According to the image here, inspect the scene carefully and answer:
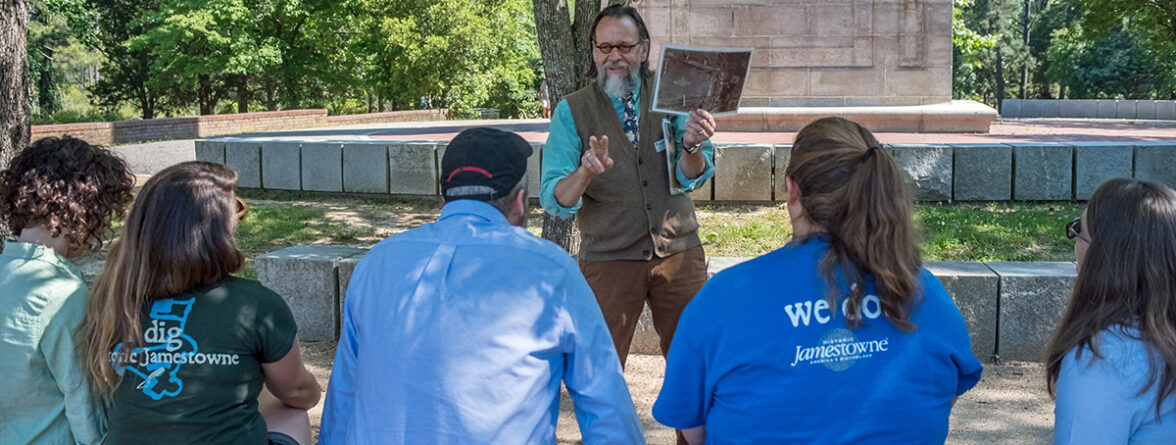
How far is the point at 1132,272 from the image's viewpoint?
2.34m

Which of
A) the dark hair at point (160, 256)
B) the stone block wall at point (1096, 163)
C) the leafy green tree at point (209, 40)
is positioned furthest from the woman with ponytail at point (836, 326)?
the leafy green tree at point (209, 40)

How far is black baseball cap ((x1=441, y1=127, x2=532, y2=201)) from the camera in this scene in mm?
2338

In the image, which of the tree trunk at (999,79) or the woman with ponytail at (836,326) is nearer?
the woman with ponytail at (836,326)

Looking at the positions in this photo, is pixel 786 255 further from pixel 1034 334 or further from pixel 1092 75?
pixel 1092 75

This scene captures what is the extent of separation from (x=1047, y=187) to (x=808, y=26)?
5.64m

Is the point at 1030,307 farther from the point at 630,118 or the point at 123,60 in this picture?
the point at 123,60

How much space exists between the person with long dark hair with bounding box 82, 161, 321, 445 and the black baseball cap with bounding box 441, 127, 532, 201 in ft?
2.40

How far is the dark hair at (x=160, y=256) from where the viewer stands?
8.61 ft

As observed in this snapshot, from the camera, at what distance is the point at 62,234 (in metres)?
3.09

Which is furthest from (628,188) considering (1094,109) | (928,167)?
(1094,109)

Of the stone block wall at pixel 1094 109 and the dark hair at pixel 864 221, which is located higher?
the stone block wall at pixel 1094 109

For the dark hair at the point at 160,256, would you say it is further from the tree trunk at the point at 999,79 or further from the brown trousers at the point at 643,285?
the tree trunk at the point at 999,79

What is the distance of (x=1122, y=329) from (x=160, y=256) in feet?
7.64

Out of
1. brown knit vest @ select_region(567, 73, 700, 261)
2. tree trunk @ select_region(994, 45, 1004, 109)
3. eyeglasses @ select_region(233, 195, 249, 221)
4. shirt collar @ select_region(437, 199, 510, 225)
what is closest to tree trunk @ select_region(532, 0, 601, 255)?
brown knit vest @ select_region(567, 73, 700, 261)
